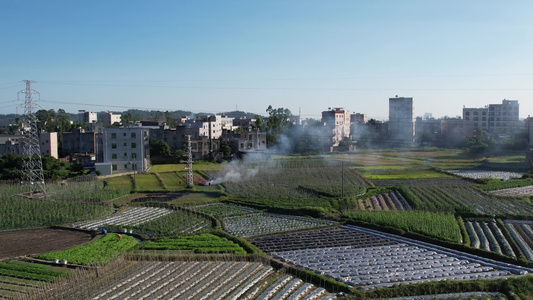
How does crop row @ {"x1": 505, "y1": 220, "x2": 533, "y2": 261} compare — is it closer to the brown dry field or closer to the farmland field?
the farmland field

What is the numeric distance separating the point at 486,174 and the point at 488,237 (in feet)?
34.8

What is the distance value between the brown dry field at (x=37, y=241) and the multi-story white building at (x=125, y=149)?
8847mm

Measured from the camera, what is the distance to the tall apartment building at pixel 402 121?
33.4 meters

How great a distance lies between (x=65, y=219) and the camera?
11.9 meters

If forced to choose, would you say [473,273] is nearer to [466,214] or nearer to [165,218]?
[466,214]

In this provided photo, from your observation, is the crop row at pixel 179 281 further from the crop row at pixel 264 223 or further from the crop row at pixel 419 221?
the crop row at pixel 419 221

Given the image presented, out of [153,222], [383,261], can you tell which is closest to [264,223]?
[153,222]

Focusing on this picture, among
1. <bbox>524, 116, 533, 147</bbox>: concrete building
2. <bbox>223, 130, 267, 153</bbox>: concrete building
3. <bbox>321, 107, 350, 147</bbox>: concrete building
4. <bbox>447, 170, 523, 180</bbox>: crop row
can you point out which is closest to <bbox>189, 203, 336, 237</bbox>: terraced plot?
<bbox>447, 170, 523, 180</bbox>: crop row

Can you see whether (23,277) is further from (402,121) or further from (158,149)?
(402,121)

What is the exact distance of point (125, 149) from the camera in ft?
66.1

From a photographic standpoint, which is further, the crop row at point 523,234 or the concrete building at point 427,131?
the concrete building at point 427,131

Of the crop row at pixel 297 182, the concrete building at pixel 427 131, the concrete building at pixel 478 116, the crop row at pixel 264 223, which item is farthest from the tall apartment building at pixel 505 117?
the crop row at pixel 264 223

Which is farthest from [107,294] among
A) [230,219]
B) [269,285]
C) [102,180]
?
[102,180]

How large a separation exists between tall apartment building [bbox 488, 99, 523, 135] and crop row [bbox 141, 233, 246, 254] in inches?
1215
